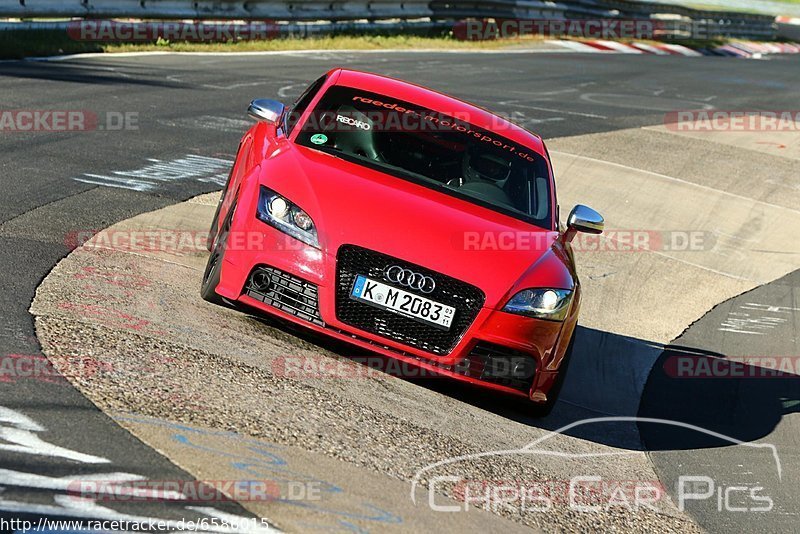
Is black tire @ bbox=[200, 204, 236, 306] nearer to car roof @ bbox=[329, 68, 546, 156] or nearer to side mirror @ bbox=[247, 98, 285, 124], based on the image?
side mirror @ bbox=[247, 98, 285, 124]

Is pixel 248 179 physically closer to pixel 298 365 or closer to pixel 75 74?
pixel 298 365

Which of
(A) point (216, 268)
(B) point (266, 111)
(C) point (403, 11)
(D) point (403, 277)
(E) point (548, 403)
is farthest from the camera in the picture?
(C) point (403, 11)

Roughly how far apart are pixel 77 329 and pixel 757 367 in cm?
521

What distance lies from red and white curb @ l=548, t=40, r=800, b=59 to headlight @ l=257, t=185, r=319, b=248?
92.3 ft

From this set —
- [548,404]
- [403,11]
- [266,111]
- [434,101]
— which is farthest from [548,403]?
[403,11]

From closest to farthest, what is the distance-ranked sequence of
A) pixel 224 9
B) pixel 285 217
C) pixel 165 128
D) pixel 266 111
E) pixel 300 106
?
pixel 285 217 → pixel 266 111 → pixel 300 106 → pixel 165 128 → pixel 224 9

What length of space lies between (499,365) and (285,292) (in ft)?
3.83

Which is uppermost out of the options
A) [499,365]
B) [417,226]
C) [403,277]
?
[417,226]

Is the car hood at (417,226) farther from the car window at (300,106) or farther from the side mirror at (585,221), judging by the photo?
the car window at (300,106)

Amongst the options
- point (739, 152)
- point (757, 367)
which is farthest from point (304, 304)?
point (739, 152)

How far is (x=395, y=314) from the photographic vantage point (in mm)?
6137

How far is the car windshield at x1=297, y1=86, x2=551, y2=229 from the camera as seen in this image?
23.9 ft

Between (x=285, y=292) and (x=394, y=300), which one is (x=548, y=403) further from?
(x=285, y=292)

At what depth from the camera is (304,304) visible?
6195mm
